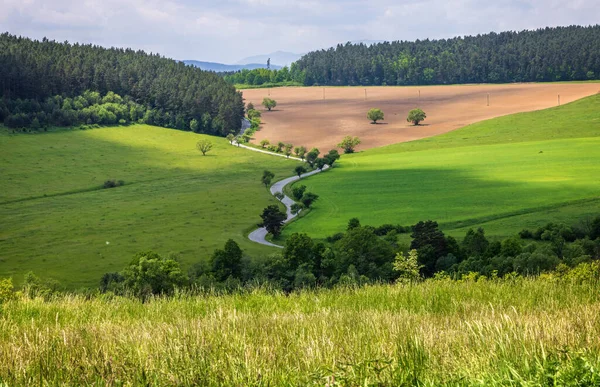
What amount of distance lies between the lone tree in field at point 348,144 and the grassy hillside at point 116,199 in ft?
65.1

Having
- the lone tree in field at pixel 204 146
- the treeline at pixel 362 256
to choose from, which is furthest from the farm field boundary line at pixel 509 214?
the lone tree in field at pixel 204 146

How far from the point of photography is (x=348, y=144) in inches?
6978

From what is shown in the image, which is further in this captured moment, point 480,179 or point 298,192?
point 480,179

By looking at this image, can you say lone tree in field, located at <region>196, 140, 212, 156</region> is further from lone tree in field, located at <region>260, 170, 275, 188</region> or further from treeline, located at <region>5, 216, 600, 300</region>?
treeline, located at <region>5, 216, 600, 300</region>

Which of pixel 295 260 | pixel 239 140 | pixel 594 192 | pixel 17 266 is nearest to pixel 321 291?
pixel 295 260

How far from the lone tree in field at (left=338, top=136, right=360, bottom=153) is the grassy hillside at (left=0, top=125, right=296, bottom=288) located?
19828 millimetres

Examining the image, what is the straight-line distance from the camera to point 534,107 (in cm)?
19862

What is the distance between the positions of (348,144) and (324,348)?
171 metres

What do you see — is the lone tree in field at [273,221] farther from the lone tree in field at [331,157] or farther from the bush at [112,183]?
the lone tree in field at [331,157]

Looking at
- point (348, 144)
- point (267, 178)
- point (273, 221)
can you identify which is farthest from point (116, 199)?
point (348, 144)

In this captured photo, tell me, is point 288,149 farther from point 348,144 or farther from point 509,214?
point 509,214

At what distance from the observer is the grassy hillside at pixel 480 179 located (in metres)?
97.6

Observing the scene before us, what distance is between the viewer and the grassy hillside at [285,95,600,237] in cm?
9756

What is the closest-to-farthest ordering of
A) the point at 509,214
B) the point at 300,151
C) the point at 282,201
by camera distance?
1. the point at 509,214
2. the point at 282,201
3. the point at 300,151
